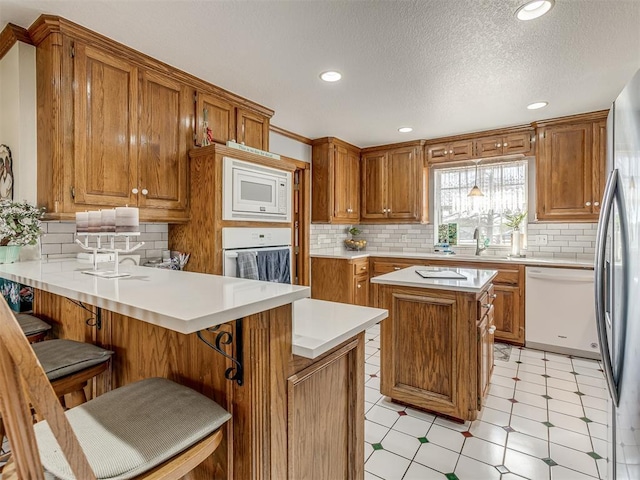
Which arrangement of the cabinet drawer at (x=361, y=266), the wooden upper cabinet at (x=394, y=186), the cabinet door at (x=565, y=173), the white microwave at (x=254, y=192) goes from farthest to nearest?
the wooden upper cabinet at (x=394, y=186) → the cabinet drawer at (x=361, y=266) → the cabinet door at (x=565, y=173) → the white microwave at (x=254, y=192)

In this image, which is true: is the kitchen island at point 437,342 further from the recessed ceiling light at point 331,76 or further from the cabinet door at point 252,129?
the cabinet door at point 252,129

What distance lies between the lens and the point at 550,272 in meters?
3.39

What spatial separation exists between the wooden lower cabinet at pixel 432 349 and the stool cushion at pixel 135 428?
1544 millimetres

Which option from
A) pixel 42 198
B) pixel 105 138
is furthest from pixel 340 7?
pixel 42 198

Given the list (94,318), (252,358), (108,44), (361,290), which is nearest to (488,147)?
(361,290)

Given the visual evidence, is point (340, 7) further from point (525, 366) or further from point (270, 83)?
point (525, 366)

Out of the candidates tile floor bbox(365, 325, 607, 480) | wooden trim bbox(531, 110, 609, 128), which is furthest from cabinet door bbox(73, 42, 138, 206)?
wooden trim bbox(531, 110, 609, 128)

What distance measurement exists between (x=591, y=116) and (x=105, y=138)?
14.1 ft

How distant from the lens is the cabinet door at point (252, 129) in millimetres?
3047

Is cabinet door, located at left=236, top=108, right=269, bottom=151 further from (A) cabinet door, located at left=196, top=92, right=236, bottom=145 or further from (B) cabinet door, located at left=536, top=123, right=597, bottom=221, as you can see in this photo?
(B) cabinet door, located at left=536, top=123, right=597, bottom=221

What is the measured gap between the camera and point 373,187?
4879 mm

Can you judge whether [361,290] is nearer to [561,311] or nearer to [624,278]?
[561,311]

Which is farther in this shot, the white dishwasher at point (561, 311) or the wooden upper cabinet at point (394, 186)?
the wooden upper cabinet at point (394, 186)

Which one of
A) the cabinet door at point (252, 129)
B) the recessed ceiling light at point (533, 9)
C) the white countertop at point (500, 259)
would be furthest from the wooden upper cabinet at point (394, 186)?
the recessed ceiling light at point (533, 9)
